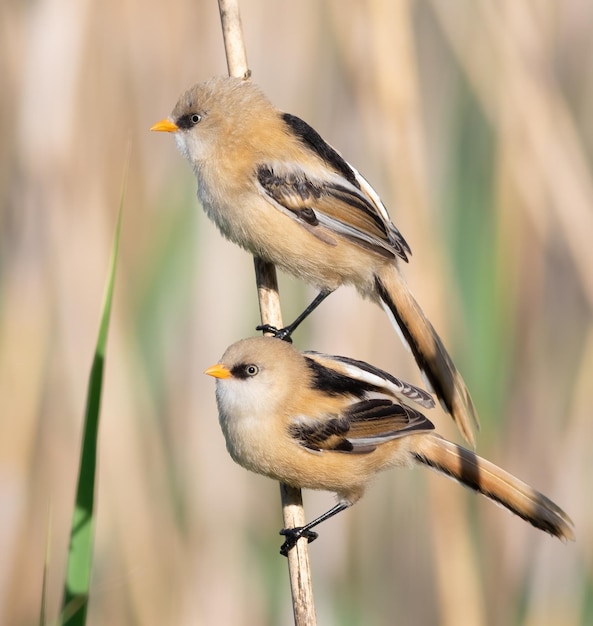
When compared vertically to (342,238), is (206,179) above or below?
above

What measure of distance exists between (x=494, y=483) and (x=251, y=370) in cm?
68

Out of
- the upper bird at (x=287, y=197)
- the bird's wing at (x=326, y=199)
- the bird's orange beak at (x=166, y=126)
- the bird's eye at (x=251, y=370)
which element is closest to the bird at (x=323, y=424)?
the bird's eye at (x=251, y=370)

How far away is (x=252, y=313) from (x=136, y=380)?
476 millimetres

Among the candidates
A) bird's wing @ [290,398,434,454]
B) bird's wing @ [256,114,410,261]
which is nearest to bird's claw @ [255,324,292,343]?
bird's wing @ [290,398,434,454]

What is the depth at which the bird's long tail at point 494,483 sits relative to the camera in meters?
2.14

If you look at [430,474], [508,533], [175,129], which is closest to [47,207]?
[175,129]

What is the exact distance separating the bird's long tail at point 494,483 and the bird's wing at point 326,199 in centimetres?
57

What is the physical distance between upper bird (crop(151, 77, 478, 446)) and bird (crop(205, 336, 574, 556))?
9.9 inches

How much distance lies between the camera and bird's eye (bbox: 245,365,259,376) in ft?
7.39

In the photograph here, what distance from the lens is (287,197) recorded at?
8.50 ft

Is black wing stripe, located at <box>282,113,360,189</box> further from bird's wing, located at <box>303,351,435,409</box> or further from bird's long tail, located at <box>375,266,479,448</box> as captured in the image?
bird's wing, located at <box>303,351,435,409</box>

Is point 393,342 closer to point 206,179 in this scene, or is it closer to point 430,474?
point 430,474

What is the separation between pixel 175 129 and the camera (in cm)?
262

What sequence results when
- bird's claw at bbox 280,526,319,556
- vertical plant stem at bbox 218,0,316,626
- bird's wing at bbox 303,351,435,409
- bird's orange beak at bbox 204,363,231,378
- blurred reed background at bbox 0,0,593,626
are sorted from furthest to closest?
1. blurred reed background at bbox 0,0,593,626
2. bird's wing at bbox 303,351,435,409
3. bird's orange beak at bbox 204,363,231,378
4. bird's claw at bbox 280,526,319,556
5. vertical plant stem at bbox 218,0,316,626
